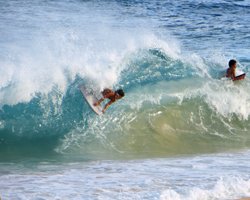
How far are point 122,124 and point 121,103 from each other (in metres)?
0.55

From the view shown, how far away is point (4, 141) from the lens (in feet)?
42.8

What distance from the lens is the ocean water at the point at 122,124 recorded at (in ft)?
32.3

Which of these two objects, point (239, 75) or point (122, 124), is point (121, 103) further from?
point (239, 75)

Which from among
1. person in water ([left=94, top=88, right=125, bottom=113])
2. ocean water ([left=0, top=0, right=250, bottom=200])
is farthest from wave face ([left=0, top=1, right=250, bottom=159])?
person in water ([left=94, top=88, right=125, bottom=113])

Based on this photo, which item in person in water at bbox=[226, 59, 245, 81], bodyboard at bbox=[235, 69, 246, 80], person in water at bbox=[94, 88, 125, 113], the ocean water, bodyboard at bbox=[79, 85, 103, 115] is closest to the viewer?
the ocean water

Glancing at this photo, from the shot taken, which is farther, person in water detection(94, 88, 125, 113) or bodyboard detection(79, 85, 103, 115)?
bodyboard detection(79, 85, 103, 115)

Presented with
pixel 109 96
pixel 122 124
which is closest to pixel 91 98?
pixel 109 96

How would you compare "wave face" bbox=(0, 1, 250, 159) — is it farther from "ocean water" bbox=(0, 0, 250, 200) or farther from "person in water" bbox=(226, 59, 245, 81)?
"person in water" bbox=(226, 59, 245, 81)

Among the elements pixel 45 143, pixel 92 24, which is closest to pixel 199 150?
pixel 45 143

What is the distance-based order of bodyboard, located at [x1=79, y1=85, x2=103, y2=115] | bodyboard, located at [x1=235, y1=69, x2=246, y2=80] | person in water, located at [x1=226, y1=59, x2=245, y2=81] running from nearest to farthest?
bodyboard, located at [x1=79, y1=85, x2=103, y2=115] → person in water, located at [x1=226, y1=59, x2=245, y2=81] → bodyboard, located at [x1=235, y1=69, x2=246, y2=80]

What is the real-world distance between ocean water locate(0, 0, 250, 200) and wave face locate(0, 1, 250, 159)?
2 centimetres

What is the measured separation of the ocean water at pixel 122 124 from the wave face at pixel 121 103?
23 mm

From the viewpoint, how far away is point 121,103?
14.4m

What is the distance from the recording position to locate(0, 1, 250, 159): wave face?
1337 centimetres
